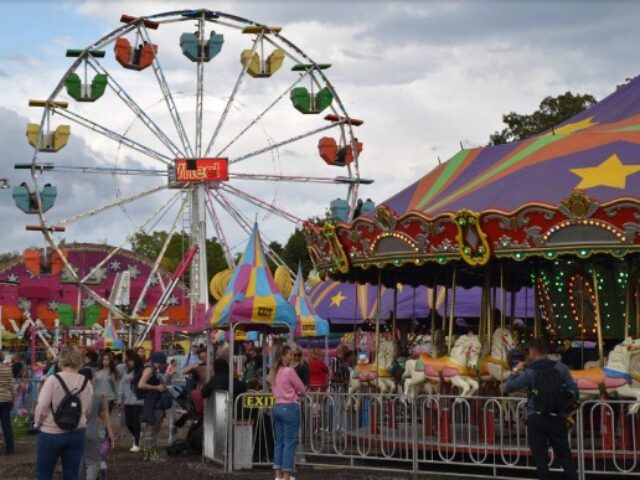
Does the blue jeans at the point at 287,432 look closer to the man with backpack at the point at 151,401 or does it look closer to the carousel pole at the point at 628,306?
the man with backpack at the point at 151,401

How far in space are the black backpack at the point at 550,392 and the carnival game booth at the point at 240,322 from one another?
436 cm

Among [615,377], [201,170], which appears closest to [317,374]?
[615,377]

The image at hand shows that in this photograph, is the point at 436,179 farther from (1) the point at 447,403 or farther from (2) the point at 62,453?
(2) the point at 62,453

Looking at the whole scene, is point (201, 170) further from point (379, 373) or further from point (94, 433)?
point (94, 433)

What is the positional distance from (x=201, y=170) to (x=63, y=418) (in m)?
24.8

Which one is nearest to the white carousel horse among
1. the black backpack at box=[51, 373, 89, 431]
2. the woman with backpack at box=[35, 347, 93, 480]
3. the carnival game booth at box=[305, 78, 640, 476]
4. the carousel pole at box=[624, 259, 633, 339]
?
the carnival game booth at box=[305, 78, 640, 476]

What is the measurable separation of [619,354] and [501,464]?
179cm

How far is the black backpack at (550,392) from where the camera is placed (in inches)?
414

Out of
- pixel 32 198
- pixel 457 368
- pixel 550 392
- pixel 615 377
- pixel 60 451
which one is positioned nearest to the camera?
pixel 60 451

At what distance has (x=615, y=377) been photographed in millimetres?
12914

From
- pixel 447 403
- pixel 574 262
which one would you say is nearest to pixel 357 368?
pixel 447 403

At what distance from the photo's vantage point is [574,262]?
52.9ft

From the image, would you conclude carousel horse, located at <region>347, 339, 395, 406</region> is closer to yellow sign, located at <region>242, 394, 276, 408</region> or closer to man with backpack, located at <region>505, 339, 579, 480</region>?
yellow sign, located at <region>242, 394, 276, 408</region>

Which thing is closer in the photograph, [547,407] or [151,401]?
[547,407]
